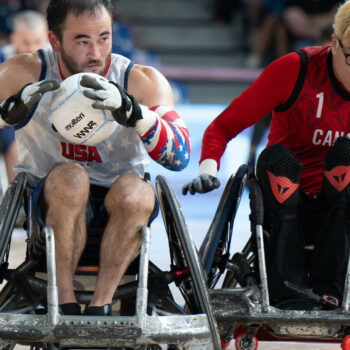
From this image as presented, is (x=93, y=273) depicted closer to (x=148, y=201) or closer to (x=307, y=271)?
(x=148, y=201)

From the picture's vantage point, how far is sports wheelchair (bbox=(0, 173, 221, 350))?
2.52 metres

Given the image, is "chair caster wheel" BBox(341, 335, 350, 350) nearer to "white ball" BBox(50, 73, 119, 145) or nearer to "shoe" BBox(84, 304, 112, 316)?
"shoe" BBox(84, 304, 112, 316)

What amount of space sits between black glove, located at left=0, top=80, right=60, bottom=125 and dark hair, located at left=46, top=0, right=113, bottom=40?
410mm

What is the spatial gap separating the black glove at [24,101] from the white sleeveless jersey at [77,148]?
299 millimetres

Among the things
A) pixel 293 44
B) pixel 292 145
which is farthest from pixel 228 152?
pixel 292 145

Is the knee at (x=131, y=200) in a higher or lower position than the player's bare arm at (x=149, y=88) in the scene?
lower

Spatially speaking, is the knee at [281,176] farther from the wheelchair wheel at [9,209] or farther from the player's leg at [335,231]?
the wheelchair wheel at [9,209]

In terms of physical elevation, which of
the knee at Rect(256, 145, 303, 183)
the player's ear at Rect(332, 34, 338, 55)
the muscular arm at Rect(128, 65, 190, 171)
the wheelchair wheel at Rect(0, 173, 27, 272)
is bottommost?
the wheelchair wheel at Rect(0, 173, 27, 272)

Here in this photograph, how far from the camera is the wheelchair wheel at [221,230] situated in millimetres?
3100

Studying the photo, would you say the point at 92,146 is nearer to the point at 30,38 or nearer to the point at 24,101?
the point at 24,101

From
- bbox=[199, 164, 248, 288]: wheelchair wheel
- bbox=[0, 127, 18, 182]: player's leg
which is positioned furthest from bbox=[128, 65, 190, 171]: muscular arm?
bbox=[0, 127, 18, 182]: player's leg

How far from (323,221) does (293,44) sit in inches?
289

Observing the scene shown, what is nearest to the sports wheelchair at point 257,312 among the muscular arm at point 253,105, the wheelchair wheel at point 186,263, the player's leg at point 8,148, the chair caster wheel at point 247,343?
the chair caster wheel at point 247,343

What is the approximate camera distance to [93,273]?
9.92 ft
